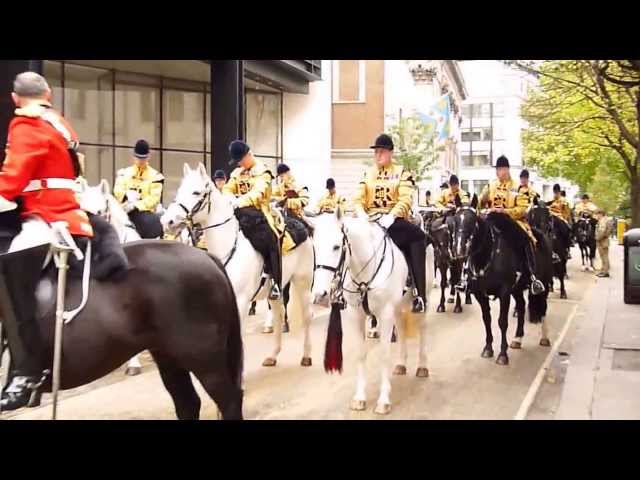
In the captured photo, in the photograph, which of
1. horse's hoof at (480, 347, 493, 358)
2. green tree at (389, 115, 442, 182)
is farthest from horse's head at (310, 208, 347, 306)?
green tree at (389, 115, 442, 182)

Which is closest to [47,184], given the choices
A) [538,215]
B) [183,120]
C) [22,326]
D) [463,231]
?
[22,326]

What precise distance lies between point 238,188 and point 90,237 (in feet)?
13.1

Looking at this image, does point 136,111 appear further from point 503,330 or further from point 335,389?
point 335,389

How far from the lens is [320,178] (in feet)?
90.8

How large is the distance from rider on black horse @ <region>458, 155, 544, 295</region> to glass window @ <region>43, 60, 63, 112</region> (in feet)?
42.6

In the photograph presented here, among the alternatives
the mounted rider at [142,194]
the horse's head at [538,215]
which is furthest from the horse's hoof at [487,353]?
the mounted rider at [142,194]

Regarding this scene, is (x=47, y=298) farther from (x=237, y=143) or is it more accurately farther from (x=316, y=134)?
(x=316, y=134)

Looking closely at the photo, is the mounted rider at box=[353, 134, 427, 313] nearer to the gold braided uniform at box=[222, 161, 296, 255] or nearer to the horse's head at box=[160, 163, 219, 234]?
the gold braided uniform at box=[222, 161, 296, 255]

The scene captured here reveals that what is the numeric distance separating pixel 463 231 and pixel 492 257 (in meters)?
0.69

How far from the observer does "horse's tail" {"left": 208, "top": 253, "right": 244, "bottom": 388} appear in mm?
5543

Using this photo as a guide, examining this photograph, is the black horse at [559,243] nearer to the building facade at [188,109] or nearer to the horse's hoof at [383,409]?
the building facade at [188,109]

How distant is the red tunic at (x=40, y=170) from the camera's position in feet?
15.4

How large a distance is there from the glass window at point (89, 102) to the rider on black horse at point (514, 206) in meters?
13.3
